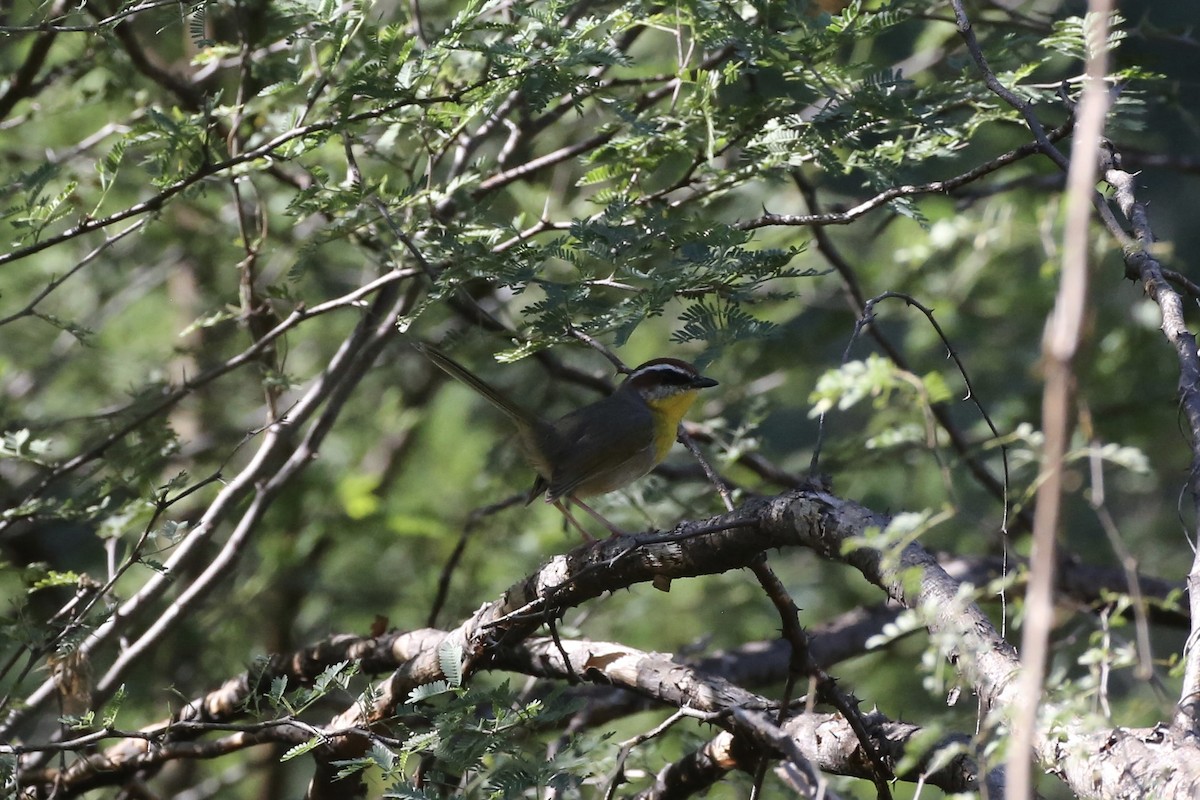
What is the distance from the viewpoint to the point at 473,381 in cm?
551

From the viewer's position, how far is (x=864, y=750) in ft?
11.1

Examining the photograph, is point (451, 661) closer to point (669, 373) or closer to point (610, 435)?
point (610, 435)

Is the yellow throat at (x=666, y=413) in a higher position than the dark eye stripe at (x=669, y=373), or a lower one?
lower

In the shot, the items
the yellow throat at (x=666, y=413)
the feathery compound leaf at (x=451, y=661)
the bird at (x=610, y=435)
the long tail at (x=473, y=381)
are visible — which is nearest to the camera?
the feathery compound leaf at (x=451, y=661)

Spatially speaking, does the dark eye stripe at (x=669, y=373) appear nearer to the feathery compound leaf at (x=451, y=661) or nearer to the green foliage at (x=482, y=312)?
the green foliage at (x=482, y=312)

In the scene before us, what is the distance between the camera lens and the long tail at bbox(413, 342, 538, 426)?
523 cm

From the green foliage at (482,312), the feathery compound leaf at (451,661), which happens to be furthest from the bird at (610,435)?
the feathery compound leaf at (451,661)

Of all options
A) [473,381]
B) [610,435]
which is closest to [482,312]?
[473,381]

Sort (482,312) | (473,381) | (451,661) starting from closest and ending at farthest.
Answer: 1. (451,661)
2. (482,312)
3. (473,381)

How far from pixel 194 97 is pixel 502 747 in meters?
4.03

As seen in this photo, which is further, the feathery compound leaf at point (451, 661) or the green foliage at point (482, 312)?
the green foliage at point (482, 312)

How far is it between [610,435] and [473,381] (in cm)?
91

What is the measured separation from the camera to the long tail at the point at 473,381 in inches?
206

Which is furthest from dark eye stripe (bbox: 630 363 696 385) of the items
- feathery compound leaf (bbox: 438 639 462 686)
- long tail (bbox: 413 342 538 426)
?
feathery compound leaf (bbox: 438 639 462 686)
